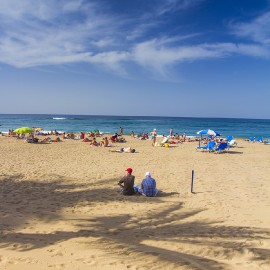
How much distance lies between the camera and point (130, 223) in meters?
7.04

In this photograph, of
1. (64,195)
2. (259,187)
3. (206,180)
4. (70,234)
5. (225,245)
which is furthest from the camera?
(206,180)

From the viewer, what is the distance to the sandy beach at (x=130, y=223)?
199 inches

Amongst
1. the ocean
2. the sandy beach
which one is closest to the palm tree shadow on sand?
the sandy beach

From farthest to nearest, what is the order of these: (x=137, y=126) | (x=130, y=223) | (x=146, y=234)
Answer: (x=137, y=126), (x=130, y=223), (x=146, y=234)

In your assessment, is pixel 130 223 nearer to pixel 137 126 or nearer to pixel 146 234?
pixel 146 234

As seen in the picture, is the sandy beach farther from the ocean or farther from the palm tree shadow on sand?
the ocean

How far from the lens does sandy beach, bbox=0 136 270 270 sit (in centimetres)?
505

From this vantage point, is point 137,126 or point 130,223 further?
point 137,126

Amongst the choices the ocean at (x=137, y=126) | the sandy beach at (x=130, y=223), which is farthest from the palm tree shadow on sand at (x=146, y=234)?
the ocean at (x=137, y=126)

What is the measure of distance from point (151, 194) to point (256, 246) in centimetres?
430

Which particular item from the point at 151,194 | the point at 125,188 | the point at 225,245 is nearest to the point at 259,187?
the point at 151,194

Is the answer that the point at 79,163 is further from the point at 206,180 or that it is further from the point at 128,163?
the point at 206,180

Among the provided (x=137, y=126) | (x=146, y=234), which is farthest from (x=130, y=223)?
(x=137, y=126)

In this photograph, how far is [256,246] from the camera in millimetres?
5770
